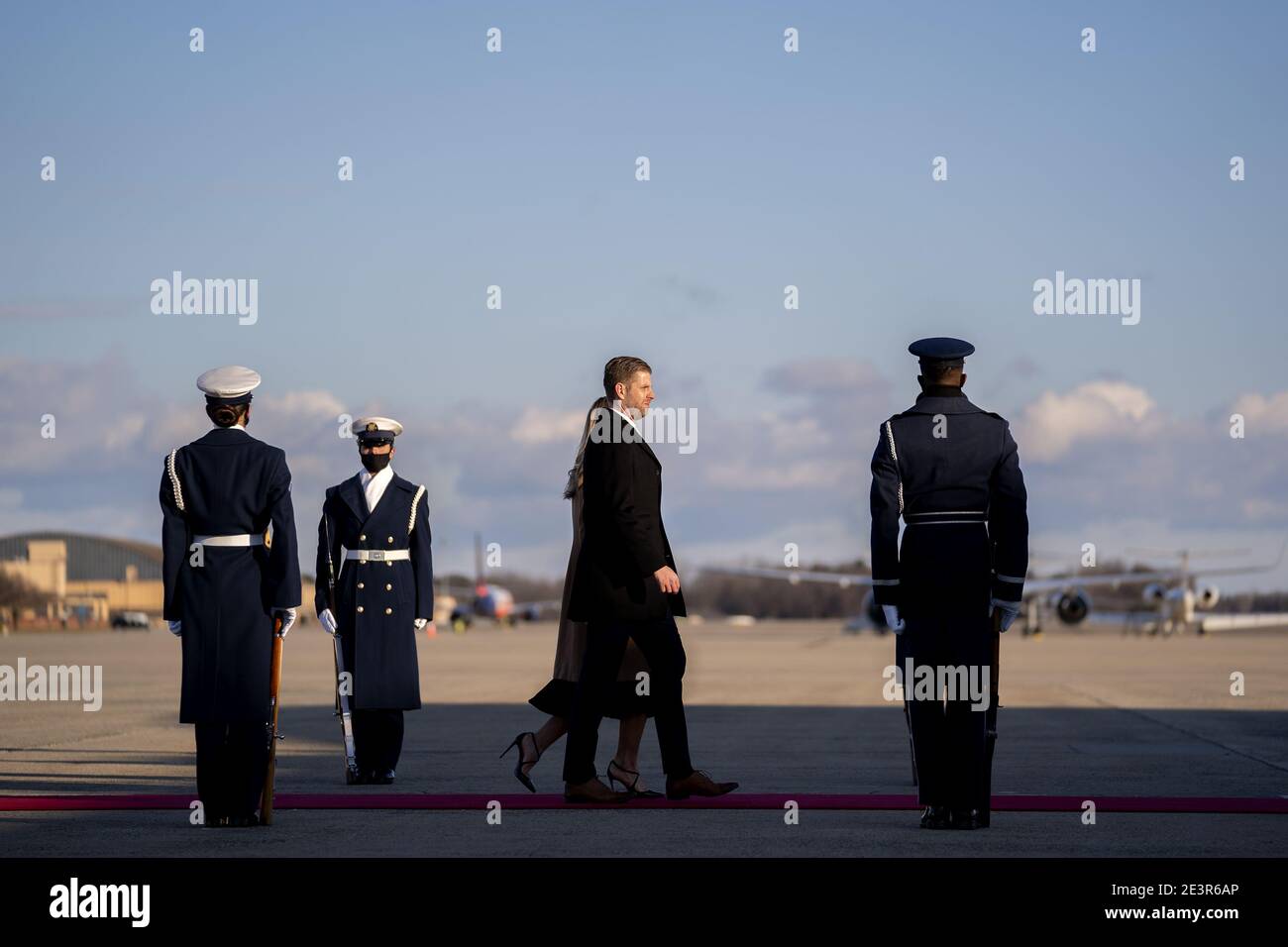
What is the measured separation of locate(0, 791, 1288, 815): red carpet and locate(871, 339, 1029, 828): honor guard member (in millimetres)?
839

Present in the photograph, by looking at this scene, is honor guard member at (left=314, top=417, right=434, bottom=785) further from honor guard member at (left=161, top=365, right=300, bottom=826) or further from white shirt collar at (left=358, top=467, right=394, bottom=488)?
honor guard member at (left=161, top=365, right=300, bottom=826)

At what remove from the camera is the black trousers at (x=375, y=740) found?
1070cm

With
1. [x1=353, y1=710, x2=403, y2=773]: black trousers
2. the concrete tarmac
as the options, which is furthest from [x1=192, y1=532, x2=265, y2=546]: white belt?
[x1=353, y1=710, x2=403, y2=773]: black trousers

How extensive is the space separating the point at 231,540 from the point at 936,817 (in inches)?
141

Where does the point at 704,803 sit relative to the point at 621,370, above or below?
below

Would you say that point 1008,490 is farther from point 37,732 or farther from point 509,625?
point 509,625

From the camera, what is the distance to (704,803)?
355 inches

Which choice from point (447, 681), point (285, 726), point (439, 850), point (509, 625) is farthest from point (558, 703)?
point (509, 625)

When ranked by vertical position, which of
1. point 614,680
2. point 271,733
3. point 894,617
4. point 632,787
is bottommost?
point 632,787

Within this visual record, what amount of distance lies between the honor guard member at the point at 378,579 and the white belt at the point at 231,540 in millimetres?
2249

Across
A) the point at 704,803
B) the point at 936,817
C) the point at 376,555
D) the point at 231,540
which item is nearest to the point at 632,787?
the point at 704,803

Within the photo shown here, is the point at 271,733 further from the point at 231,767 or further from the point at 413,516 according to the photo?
the point at 413,516

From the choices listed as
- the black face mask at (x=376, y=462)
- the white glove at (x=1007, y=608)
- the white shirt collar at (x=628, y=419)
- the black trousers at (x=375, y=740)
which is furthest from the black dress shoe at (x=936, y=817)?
the black face mask at (x=376, y=462)

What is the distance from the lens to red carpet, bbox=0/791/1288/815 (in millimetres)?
8898
